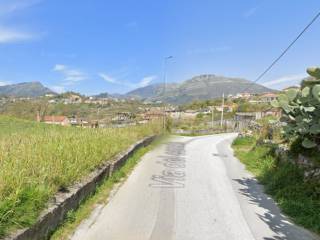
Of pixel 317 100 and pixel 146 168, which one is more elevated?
pixel 317 100

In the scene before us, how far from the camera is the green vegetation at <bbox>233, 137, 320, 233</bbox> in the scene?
6.16 metres

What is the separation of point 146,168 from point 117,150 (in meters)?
1.14

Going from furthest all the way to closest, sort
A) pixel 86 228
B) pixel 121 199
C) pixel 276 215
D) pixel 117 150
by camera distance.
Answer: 1. pixel 117 150
2. pixel 121 199
3. pixel 276 215
4. pixel 86 228

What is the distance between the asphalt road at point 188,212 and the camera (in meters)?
5.13

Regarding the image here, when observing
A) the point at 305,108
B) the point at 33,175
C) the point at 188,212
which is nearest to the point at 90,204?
the point at 33,175

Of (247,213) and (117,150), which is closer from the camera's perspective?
(247,213)

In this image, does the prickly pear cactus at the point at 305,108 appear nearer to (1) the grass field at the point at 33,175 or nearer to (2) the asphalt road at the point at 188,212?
(2) the asphalt road at the point at 188,212

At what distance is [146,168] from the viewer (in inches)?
433

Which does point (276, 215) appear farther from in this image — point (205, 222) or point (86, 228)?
point (86, 228)

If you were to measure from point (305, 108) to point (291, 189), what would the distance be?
1.92 m

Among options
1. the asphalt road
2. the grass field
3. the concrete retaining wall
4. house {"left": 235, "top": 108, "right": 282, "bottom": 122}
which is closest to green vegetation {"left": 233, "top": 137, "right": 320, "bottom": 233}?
the asphalt road

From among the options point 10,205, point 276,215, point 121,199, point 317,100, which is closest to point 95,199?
point 121,199

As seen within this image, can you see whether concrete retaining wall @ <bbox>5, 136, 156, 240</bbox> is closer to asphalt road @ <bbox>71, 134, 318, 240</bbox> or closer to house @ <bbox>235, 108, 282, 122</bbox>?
→ asphalt road @ <bbox>71, 134, 318, 240</bbox>

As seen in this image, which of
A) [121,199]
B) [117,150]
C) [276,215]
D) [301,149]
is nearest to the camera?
[276,215]
